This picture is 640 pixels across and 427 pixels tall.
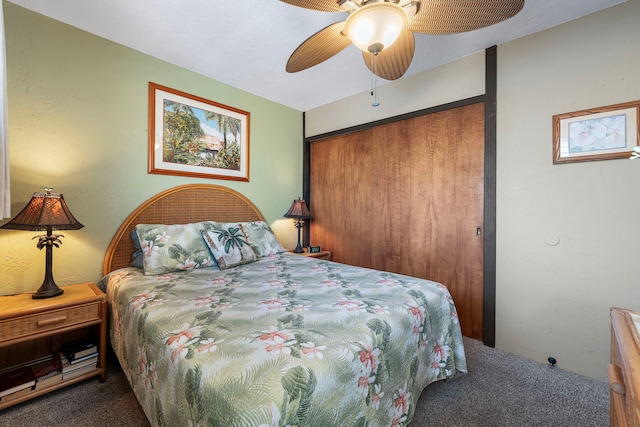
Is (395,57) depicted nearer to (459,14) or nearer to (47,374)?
(459,14)

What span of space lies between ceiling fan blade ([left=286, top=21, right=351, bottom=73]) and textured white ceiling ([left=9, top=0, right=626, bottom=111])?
398mm

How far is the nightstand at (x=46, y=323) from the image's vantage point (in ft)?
4.81

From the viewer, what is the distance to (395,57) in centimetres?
168

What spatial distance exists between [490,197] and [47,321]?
3.17 metres

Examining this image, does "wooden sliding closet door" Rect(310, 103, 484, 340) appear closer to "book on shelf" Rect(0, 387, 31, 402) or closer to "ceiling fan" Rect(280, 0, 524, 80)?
"ceiling fan" Rect(280, 0, 524, 80)

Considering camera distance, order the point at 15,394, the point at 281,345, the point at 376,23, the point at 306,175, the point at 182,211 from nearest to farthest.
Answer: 1. the point at 281,345
2. the point at 376,23
3. the point at 15,394
4. the point at 182,211
5. the point at 306,175

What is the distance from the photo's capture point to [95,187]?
212 centimetres

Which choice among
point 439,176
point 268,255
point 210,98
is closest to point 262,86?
point 210,98

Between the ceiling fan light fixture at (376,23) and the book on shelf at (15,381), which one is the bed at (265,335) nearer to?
the book on shelf at (15,381)

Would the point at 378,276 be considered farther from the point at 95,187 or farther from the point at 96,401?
the point at 95,187

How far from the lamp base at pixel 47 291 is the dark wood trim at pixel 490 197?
3.13 m

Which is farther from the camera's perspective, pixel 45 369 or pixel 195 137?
pixel 195 137

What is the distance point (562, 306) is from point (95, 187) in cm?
364

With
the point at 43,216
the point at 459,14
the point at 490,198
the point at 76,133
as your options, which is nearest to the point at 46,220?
the point at 43,216
